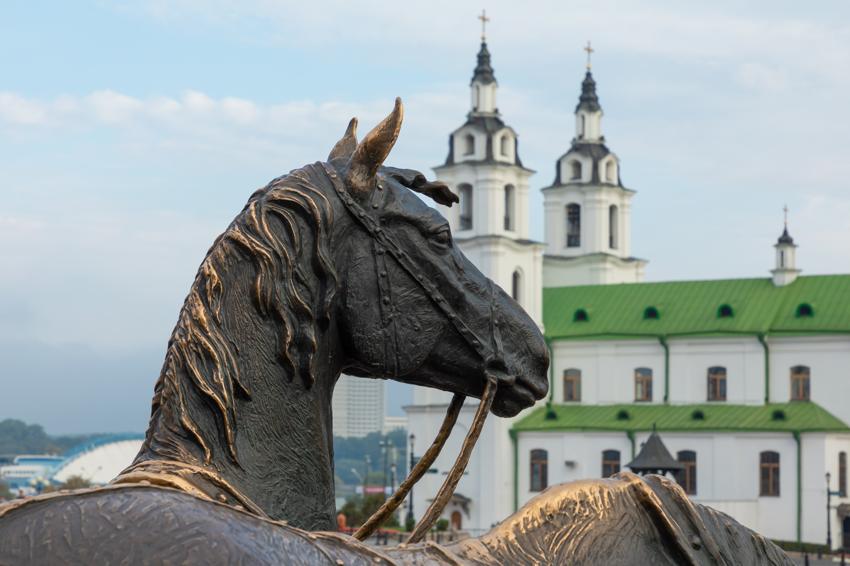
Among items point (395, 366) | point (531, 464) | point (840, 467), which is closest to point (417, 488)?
point (531, 464)

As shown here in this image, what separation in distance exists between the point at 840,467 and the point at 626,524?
50411 mm

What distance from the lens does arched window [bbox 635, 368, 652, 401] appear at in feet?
185

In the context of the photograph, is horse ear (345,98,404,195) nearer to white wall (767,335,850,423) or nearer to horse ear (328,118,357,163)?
horse ear (328,118,357,163)

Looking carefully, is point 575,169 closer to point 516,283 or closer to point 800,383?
point 516,283

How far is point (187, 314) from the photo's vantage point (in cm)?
260

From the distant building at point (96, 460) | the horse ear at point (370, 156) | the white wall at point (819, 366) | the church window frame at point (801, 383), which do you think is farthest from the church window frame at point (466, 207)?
the horse ear at point (370, 156)

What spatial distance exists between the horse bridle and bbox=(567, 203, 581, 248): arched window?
62.1 metres

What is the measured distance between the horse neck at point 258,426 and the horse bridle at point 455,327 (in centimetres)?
13

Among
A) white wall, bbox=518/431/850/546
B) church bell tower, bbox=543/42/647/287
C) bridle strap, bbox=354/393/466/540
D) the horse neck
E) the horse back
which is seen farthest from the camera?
church bell tower, bbox=543/42/647/287

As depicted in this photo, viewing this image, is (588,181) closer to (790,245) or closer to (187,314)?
(790,245)

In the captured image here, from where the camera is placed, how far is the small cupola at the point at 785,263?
55.4m

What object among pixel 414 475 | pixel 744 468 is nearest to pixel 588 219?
pixel 744 468

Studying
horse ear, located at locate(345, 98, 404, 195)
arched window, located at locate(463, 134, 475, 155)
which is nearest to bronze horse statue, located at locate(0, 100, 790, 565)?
horse ear, located at locate(345, 98, 404, 195)

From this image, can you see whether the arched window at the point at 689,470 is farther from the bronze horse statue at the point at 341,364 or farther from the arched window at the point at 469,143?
the bronze horse statue at the point at 341,364
